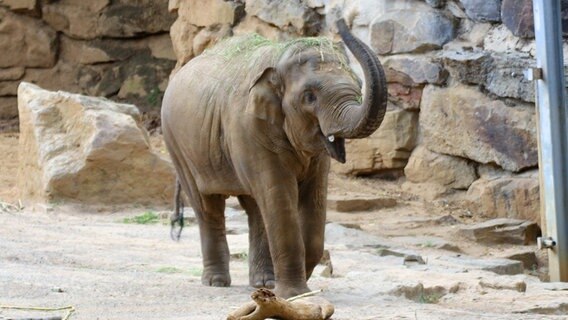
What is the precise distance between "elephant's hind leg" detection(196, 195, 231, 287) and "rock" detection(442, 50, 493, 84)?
17.6 feet

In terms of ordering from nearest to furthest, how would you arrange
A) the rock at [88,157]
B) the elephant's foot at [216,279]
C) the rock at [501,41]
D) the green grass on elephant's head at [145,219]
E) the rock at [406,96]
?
the elephant's foot at [216,279]
the green grass on elephant's head at [145,219]
the rock at [501,41]
the rock at [88,157]
the rock at [406,96]

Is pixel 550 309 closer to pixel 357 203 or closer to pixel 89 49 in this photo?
pixel 357 203

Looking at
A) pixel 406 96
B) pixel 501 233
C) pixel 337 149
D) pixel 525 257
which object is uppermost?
pixel 337 149

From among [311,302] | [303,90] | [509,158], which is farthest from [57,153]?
[311,302]

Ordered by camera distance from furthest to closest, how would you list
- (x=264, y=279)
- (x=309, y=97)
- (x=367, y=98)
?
(x=264, y=279) → (x=309, y=97) → (x=367, y=98)

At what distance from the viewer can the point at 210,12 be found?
53.8 ft

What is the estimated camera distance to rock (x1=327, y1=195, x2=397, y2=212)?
13383 mm

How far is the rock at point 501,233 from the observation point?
12148 millimetres

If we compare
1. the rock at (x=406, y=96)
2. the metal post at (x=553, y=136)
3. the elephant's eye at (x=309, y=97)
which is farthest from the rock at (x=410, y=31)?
the elephant's eye at (x=309, y=97)

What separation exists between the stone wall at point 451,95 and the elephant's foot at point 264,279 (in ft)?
16.9

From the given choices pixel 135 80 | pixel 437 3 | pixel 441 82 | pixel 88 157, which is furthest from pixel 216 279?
pixel 135 80

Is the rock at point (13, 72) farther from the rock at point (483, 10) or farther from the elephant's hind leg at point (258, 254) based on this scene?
the elephant's hind leg at point (258, 254)

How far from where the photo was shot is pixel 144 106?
1953 centimetres

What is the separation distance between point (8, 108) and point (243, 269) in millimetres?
11308
